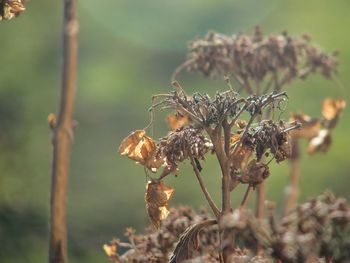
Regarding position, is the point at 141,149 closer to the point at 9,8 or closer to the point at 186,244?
the point at 186,244

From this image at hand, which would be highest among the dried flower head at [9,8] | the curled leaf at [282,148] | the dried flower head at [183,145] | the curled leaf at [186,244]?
the dried flower head at [9,8]

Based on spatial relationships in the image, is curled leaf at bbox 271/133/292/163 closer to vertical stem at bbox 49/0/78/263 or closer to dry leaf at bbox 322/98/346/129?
vertical stem at bbox 49/0/78/263

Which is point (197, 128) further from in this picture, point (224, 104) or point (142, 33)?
point (142, 33)

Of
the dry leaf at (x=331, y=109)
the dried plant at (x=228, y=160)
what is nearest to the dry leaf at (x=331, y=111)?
the dry leaf at (x=331, y=109)

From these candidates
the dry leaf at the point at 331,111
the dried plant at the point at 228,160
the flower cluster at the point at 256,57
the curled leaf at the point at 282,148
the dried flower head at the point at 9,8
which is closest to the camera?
the dried plant at the point at 228,160

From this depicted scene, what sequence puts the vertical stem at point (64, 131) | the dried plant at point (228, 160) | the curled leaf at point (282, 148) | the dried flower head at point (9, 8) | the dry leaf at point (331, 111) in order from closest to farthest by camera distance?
the dried plant at point (228, 160) < the curled leaf at point (282, 148) < the dried flower head at point (9, 8) < the vertical stem at point (64, 131) < the dry leaf at point (331, 111)

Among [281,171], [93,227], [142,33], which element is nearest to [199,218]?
[93,227]

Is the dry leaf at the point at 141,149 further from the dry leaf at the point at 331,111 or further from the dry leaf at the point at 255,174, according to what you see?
the dry leaf at the point at 331,111
